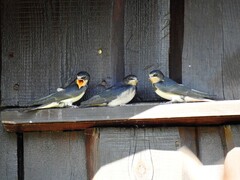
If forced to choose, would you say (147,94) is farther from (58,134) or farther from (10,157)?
(10,157)

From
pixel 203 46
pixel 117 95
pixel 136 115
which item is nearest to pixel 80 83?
pixel 117 95

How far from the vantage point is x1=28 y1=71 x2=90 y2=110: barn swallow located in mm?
2133

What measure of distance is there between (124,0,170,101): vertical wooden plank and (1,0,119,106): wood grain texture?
0.16ft

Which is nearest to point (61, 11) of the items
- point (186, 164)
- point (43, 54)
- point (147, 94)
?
point (43, 54)

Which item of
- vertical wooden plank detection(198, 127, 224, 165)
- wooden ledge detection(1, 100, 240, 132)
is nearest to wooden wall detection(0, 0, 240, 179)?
vertical wooden plank detection(198, 127, 224, 165)

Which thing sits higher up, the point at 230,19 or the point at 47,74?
the point at 230,19

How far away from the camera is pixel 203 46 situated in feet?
7.30

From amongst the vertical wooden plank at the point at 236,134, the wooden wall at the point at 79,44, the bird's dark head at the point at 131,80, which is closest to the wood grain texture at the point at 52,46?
the wooden wall at the point at 79,44

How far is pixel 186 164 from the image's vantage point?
213cm

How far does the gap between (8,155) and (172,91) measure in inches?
20.5

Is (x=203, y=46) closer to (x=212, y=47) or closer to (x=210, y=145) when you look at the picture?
(x=212, y=47)

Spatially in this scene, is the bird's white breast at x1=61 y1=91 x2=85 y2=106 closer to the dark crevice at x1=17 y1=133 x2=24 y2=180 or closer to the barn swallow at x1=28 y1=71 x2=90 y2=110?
the barn swallow at x1=28 y1=71 x2=90 y2=110

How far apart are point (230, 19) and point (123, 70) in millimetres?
329

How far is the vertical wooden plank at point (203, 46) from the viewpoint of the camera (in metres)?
2.19
